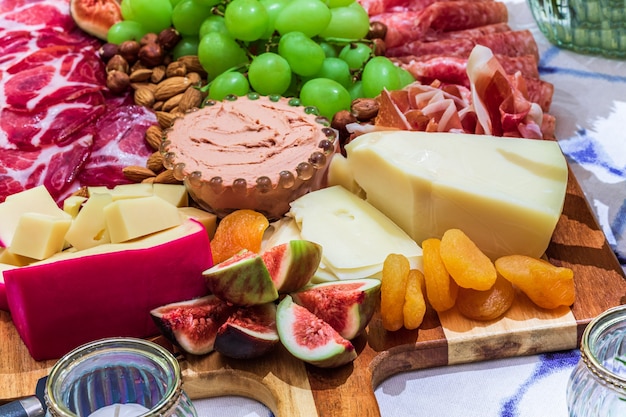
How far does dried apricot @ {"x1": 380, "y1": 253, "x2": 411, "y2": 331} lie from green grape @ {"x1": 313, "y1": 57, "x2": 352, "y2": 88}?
0.73 m

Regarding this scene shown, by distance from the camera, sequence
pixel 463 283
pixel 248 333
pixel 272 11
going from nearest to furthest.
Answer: pixel 248 333
pixel 463 283
pixel 272 11

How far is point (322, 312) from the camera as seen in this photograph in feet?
4.57

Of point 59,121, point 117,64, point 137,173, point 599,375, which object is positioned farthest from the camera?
point 117,64

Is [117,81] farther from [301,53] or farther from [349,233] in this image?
[349,233]

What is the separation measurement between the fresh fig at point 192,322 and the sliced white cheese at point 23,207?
1.07 ft

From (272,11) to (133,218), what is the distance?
Result: 83 cm

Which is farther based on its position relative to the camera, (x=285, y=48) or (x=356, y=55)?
(x=356, y=55)

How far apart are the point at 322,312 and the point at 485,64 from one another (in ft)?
2.45

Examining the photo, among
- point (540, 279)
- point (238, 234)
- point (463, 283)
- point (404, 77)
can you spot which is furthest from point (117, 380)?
point (404, 77)

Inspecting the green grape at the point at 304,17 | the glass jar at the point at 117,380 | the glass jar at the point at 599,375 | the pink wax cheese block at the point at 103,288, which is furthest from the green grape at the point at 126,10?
the glass jar at the point at 599,375

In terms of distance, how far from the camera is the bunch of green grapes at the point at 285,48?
6.38 feet

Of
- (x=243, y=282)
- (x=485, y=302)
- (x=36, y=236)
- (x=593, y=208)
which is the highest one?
(x=36, y=236)

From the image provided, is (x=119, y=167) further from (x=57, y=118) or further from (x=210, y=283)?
(x=210, y=283)

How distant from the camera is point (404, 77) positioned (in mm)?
2111
